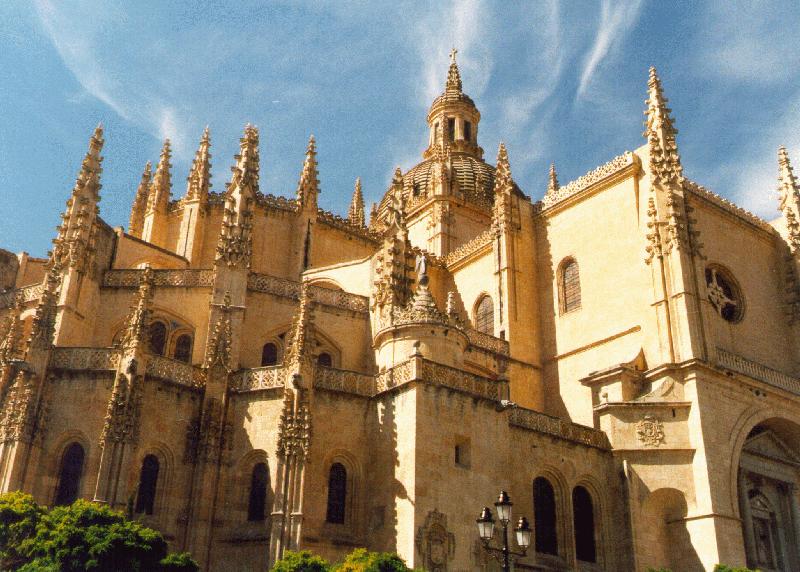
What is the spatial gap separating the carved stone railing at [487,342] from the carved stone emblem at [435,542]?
9.75 metres

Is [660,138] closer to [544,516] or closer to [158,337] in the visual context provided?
[544,516]

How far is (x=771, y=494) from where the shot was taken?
94.6 ft

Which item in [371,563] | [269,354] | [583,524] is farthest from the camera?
[269,354]

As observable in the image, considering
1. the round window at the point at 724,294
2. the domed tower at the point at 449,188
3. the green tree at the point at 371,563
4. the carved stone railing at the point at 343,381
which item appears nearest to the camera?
the green tree at the point at 371,563

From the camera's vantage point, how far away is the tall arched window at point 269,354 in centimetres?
2748

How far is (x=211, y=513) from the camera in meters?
22.1

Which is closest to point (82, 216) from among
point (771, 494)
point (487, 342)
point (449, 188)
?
point (487, 342)

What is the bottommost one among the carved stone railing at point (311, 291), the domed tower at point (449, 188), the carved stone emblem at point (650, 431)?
the carved stone emblem at point (650, 431)

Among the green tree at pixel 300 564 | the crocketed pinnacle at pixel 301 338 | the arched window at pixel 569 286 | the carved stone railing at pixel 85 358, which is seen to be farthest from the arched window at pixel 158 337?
the arched window at pixel 569 286

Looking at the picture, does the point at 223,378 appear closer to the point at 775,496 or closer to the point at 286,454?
the point at 286,454

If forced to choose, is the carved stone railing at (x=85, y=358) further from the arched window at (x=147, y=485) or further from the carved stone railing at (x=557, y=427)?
the carved stone railing at (x=557, y=427)

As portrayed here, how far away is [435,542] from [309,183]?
1995cm

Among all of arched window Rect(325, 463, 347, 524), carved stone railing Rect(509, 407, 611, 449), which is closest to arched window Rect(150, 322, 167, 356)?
arched window Rect(325, 463, 347, 524)

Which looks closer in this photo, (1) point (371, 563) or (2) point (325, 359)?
(1) point (371, 563)
